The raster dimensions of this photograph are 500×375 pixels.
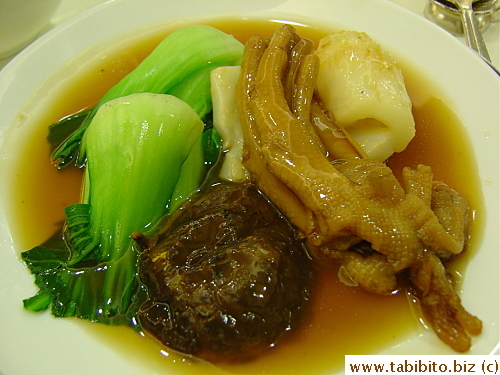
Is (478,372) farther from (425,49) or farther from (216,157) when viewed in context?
(425,49)

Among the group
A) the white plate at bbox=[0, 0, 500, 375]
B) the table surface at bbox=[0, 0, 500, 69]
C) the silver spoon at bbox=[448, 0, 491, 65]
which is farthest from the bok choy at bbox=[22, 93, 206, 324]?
the silver spoon at bbox=[448, 0, 491, 65]

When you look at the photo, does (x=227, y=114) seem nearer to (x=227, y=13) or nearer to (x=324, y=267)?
(x=324, y=267)

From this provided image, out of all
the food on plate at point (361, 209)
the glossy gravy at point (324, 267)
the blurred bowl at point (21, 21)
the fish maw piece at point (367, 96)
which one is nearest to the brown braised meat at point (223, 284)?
the glossy gravy at point (324, 267)

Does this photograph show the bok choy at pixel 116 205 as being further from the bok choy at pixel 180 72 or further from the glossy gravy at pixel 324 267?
the bok choy at pixel 180 72

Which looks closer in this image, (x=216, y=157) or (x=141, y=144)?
(x=141, y=144)

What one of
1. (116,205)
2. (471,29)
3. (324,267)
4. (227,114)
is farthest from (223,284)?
(471,29)

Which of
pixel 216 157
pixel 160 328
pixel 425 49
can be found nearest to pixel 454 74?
pixel 425 49
